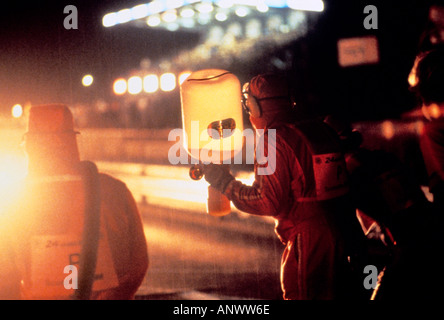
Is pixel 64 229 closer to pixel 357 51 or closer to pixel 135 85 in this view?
pixel 357 51

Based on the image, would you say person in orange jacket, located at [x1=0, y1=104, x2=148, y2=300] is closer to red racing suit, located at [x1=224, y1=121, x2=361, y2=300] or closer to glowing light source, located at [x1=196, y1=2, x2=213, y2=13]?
red racing suit, located at [x1=224, y1=121, x2=361, y2=300]

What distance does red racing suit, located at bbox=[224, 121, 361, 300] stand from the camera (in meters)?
2.60

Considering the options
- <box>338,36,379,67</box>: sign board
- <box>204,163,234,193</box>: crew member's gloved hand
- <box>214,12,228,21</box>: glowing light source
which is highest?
<box>214,12,228,21</box>: glowing light source

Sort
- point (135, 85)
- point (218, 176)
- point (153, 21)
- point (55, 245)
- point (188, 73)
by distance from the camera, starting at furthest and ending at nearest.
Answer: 1. point (135, 85)
2. point (153, 21)
3. point (188, 73)
4. point (218, 176)
5. point (55, 245)

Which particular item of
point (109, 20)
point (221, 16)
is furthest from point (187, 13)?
point (109, 20)

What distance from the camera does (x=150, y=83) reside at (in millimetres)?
35844

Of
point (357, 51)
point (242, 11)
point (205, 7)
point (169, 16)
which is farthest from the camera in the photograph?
point (205, 7)

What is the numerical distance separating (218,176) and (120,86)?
1418 inches

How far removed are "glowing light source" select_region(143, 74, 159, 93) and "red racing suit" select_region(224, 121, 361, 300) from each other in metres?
33.6

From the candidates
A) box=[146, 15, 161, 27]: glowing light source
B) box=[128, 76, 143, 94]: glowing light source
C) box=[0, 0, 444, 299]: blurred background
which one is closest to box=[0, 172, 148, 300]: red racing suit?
box=[0, 0, 444, 299]: blurred background

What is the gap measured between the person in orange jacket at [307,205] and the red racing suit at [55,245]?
72 centimetres

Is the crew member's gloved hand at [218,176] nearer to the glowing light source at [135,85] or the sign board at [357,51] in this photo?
the sign board at [357,51]

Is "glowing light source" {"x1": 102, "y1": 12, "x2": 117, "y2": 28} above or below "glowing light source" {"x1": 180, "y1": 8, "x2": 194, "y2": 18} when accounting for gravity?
below

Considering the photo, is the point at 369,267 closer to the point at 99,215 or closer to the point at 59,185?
the point at 99,215
